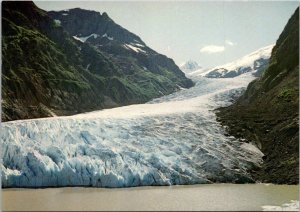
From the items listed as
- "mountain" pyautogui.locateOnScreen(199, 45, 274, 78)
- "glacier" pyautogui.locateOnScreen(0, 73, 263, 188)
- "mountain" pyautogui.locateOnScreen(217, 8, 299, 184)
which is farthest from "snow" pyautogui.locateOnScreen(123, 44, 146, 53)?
"glacier" pyautogui.locateOnScreen(0, 73, 263, 188)

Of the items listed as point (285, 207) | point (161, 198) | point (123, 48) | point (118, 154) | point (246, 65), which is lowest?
point (285, 207)

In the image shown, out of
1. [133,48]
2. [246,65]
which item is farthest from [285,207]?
[246,65]

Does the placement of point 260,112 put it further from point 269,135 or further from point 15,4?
point 15,4

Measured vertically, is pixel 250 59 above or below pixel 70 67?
above

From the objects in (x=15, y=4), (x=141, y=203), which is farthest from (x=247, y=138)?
(x=15, y=4)

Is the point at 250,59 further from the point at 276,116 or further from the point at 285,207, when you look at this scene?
the point at 285,207

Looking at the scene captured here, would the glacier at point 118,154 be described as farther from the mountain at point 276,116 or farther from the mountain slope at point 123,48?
the mountain slope at point 123,48
